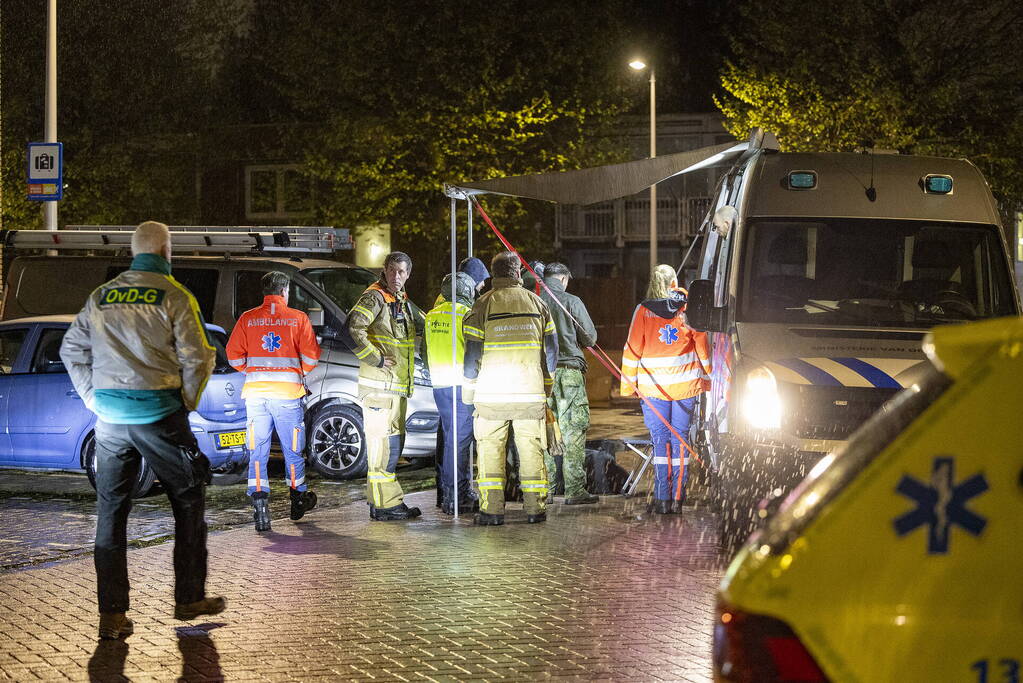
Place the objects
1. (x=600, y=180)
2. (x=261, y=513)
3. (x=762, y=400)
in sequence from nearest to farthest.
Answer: (x=762, y=400)
(x=261, y=513)
(x=600, y=180)

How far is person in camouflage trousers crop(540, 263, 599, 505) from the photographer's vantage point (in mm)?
10312

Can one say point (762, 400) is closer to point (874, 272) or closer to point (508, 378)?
point (874, 272)

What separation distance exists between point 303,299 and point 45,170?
203 inches

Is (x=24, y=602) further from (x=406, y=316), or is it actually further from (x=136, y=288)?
(x=406, y=316)

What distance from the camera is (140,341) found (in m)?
6.27

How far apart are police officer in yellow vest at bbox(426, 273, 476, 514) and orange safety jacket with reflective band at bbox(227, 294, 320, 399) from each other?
93 cm

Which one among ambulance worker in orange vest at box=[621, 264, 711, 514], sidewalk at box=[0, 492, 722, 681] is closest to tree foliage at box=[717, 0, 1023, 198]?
ambulance worker in orange vest at box=[621, 264, 711, 514]

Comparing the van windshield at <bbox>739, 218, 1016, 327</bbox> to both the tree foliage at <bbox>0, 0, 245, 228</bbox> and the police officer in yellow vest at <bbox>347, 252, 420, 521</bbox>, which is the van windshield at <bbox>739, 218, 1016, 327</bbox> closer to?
the police officer in yellow vest at <bbox>347, 252, 420, 521</bbox>

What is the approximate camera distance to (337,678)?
5590 mm

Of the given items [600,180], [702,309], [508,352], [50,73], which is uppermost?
[50,73]

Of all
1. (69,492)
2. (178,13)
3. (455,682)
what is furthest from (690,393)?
(178,13)

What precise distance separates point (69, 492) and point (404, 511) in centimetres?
361

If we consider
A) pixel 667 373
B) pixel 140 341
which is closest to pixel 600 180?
pixel 667 373

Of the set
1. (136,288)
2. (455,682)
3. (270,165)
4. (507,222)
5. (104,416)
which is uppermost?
(270,165)
